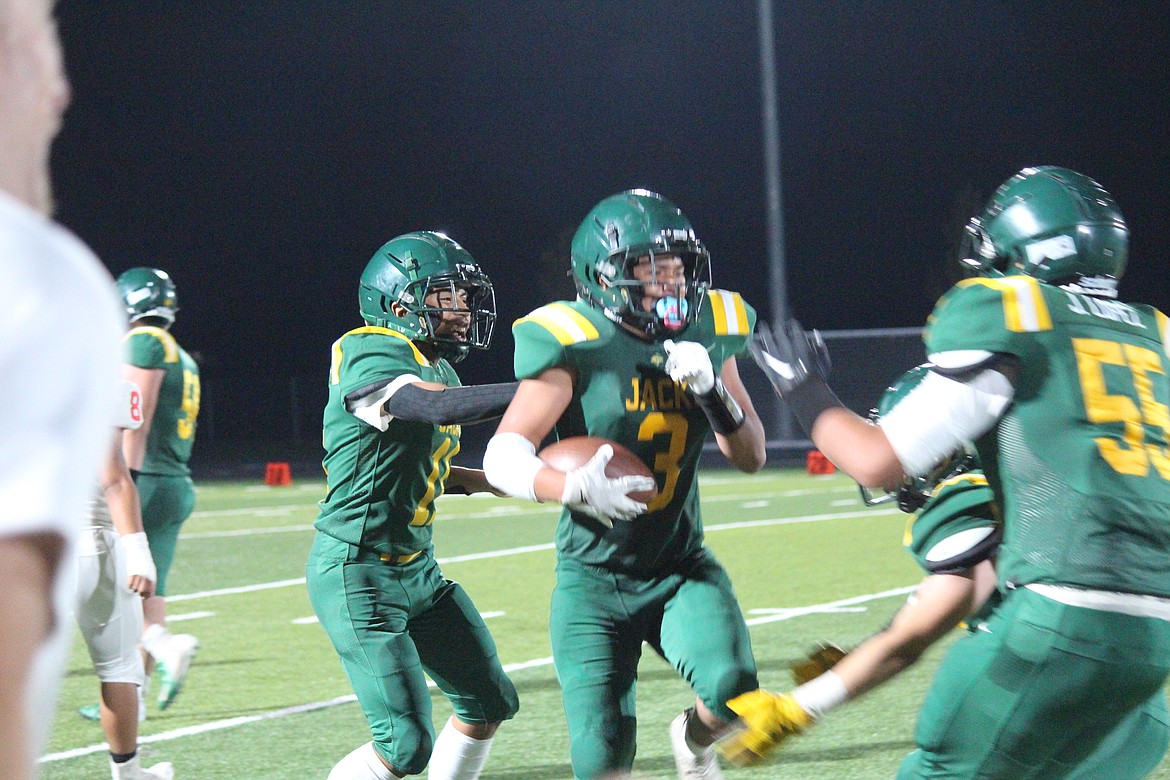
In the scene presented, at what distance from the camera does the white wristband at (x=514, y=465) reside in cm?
312

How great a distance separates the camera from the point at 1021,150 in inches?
1270

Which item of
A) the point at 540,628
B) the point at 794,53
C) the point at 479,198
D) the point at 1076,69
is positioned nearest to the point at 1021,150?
the point at 1076,69

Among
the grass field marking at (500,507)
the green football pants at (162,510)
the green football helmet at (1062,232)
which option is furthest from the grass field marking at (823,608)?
the grass field marking at (500,507)

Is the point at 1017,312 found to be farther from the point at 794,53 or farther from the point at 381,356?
the point at 794,53

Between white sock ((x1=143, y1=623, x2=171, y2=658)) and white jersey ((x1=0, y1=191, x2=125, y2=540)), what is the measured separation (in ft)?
16.6

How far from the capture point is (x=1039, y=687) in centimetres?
245

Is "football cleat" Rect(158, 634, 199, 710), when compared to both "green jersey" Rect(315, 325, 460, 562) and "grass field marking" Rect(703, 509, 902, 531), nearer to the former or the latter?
"green jersey" Rect(315, 325, 460, 562)

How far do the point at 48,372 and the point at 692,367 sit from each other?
2481 mm

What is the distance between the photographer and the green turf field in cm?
504

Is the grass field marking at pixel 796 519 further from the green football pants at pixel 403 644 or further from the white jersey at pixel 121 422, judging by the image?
the green football pants at pixel 403 644

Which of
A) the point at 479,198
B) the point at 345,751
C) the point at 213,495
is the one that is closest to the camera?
the point at 345,751

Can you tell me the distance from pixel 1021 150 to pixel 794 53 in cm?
686

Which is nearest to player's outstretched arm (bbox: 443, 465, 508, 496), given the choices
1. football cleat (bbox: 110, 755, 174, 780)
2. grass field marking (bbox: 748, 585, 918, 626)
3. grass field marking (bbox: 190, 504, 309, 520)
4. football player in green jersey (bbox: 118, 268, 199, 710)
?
football cleat (bbox: 110, 755, 174, 780)

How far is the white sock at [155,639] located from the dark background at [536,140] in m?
26.3
